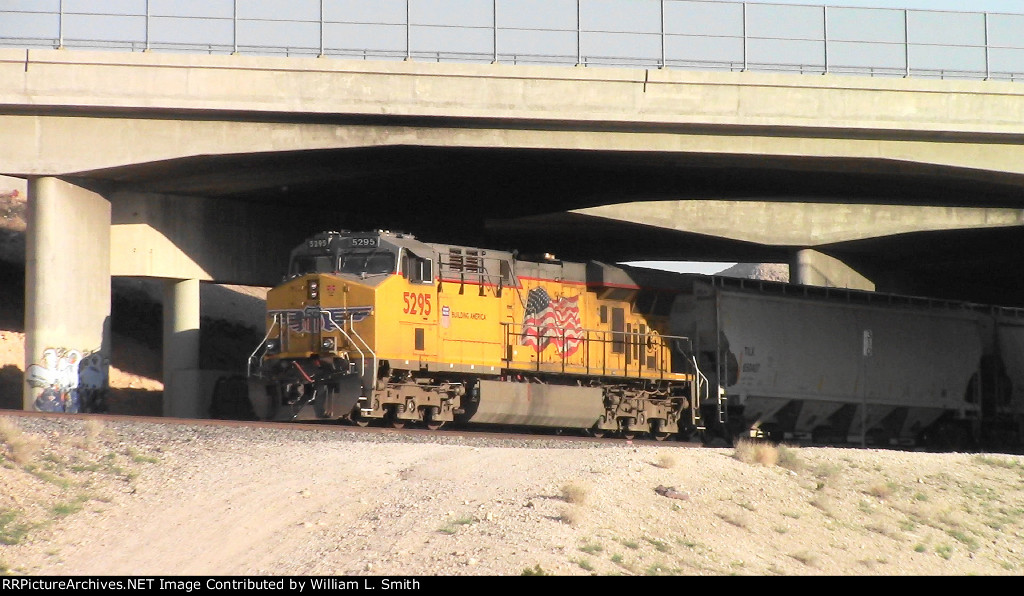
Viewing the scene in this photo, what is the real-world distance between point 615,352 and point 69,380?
35.7 feet

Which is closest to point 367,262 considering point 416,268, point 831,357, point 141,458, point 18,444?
point 416,268

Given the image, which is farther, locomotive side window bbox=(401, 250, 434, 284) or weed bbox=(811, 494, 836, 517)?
locomotive side window bbox=(401, 250, 434, 284)

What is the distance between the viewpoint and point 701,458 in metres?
14.9

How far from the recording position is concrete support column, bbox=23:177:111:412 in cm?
2331

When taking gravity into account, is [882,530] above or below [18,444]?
below

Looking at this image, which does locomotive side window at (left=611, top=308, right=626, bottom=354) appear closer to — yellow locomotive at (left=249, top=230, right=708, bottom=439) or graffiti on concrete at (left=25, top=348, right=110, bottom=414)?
yellow locomotive at (left=249, top=230, right=708, bottom=439)

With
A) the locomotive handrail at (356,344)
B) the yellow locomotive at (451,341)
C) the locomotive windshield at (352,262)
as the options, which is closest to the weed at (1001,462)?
the yellow locomotive at (451,341)

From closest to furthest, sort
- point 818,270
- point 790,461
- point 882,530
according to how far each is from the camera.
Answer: point 882,530
point 790,461
point 818,270

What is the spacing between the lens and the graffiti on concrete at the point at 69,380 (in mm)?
23156

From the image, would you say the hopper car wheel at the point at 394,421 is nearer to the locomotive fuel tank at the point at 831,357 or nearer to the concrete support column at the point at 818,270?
the locomotive fuel tank at the point at 831,357

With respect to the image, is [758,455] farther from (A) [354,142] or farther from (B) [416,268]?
(A) [354,142]

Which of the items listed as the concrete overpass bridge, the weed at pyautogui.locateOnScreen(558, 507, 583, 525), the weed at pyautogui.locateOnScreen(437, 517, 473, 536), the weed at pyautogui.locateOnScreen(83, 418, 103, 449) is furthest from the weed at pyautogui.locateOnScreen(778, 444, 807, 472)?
the concrete overpass bridge

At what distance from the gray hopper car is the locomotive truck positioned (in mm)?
40

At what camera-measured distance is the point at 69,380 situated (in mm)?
23484
